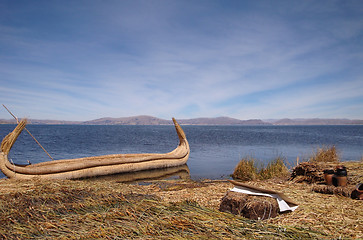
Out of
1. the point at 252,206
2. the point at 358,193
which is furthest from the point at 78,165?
the point at 358,193

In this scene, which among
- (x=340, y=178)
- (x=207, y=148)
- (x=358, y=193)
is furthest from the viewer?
(x=207, y=148)

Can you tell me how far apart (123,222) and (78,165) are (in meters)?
8.80

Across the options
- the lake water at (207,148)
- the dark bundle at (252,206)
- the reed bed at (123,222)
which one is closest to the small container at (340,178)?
the dark bundle at (252,206)

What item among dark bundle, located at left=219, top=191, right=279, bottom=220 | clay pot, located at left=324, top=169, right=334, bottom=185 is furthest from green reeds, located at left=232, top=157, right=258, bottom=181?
dark bundle, located at left=219, top=191, right=279, bottom=220

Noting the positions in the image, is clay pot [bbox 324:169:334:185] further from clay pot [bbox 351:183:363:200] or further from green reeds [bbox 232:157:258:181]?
green reeds [bbox 232:157:258:181]

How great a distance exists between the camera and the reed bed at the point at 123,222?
3.19 meters

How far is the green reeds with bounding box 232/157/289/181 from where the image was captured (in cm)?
1007

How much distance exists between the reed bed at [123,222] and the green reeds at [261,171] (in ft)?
21.5

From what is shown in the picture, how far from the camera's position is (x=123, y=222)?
3490 millimetres

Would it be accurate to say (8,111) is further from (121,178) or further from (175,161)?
(175,161)

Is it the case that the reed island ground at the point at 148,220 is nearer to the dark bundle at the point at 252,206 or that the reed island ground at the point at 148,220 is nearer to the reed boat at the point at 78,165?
the dark bundle at the point at 252,206

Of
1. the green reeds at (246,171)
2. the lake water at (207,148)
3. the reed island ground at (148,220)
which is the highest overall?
the reed island ground at (148,220)

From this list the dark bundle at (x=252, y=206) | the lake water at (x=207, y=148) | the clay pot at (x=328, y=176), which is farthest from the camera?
the lake water at (x=207, y=148)

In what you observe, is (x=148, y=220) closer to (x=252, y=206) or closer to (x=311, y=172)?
(x=252, y=206)
